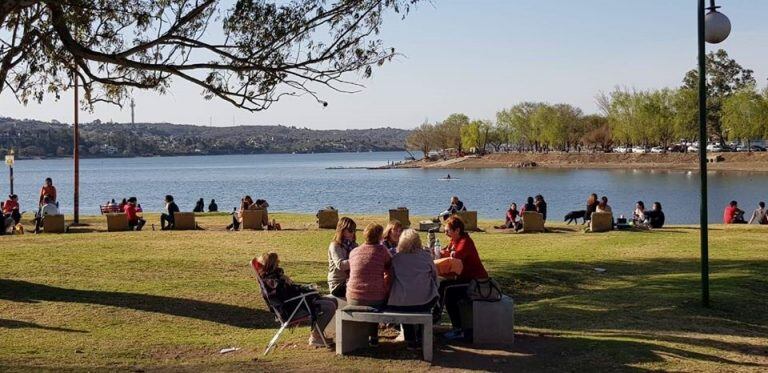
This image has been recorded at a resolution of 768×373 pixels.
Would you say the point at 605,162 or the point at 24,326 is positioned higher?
the point at 605,162

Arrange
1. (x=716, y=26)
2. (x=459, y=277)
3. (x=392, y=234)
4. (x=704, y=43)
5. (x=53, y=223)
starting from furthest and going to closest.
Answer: (x=53, y=223) < (x=704, y=43) < (x=716, y=26) < (x=392, y=234) < (x=459, y=277)

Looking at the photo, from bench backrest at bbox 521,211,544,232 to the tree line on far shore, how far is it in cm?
8628

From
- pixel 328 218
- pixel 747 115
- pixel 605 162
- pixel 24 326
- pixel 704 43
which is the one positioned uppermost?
pixel 747 115

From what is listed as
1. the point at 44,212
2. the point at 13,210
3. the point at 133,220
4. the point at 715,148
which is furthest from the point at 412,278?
the point at 715,148

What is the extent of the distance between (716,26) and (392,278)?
18.2ft

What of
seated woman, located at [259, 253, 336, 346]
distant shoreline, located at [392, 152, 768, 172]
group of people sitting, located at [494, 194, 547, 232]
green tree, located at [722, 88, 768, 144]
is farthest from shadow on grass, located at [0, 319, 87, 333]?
green tree, located at [722, 88, 768, 144]

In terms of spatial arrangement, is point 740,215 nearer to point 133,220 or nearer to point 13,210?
point 133,220

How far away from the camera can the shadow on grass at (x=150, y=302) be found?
1196 centimetres

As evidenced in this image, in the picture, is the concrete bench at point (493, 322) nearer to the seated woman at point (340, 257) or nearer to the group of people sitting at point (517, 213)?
the seated woman at point (340, 257)

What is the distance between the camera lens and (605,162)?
403ft

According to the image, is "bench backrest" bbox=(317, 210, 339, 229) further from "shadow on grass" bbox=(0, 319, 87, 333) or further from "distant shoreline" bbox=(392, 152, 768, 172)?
"distant shoreline" bbox=(392, 152, 768, 172)

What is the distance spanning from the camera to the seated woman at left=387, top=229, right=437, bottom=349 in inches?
342

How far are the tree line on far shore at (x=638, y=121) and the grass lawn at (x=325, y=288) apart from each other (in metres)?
89.7

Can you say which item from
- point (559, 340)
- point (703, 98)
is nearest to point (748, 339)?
point (559, 340)
